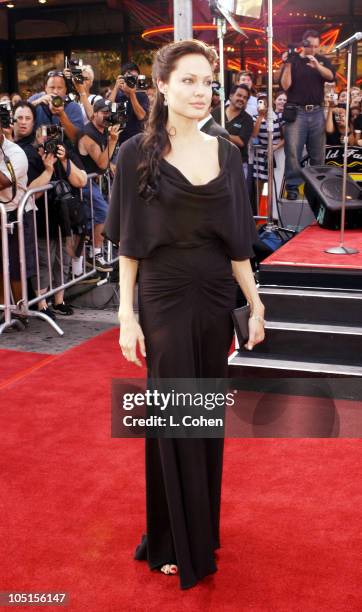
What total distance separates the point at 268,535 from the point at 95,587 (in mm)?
697

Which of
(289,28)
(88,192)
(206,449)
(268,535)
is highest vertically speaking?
(289,28)

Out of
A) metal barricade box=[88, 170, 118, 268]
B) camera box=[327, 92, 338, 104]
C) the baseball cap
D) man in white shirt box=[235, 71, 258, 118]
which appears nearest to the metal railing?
metal barricade box=[88, 170, 118, 268]

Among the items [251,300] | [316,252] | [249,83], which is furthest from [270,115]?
[251,300]

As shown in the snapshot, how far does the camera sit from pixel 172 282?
7.93ft

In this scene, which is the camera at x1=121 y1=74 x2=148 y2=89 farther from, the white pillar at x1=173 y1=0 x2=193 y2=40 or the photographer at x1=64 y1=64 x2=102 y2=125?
the white pillar at x1=173 y1=0 x2=193 y2=40

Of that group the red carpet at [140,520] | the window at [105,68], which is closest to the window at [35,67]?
the window at [105,68]

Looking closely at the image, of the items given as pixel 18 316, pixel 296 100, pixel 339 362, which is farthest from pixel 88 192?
pixel 339 362

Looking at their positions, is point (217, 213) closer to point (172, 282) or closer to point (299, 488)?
point (172, 282)

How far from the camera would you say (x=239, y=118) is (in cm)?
829

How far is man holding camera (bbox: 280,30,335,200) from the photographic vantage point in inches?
312

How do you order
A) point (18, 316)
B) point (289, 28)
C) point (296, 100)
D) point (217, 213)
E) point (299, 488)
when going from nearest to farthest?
point (217, 213), point (299, 488), point (18, 316), point (296, 100), point (289, 28)

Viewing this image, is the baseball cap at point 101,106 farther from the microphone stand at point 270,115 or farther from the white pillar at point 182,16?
the white pillar at point 182,16

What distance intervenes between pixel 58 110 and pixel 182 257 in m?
4.73

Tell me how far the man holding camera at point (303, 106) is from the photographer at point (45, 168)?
2.60 metres
